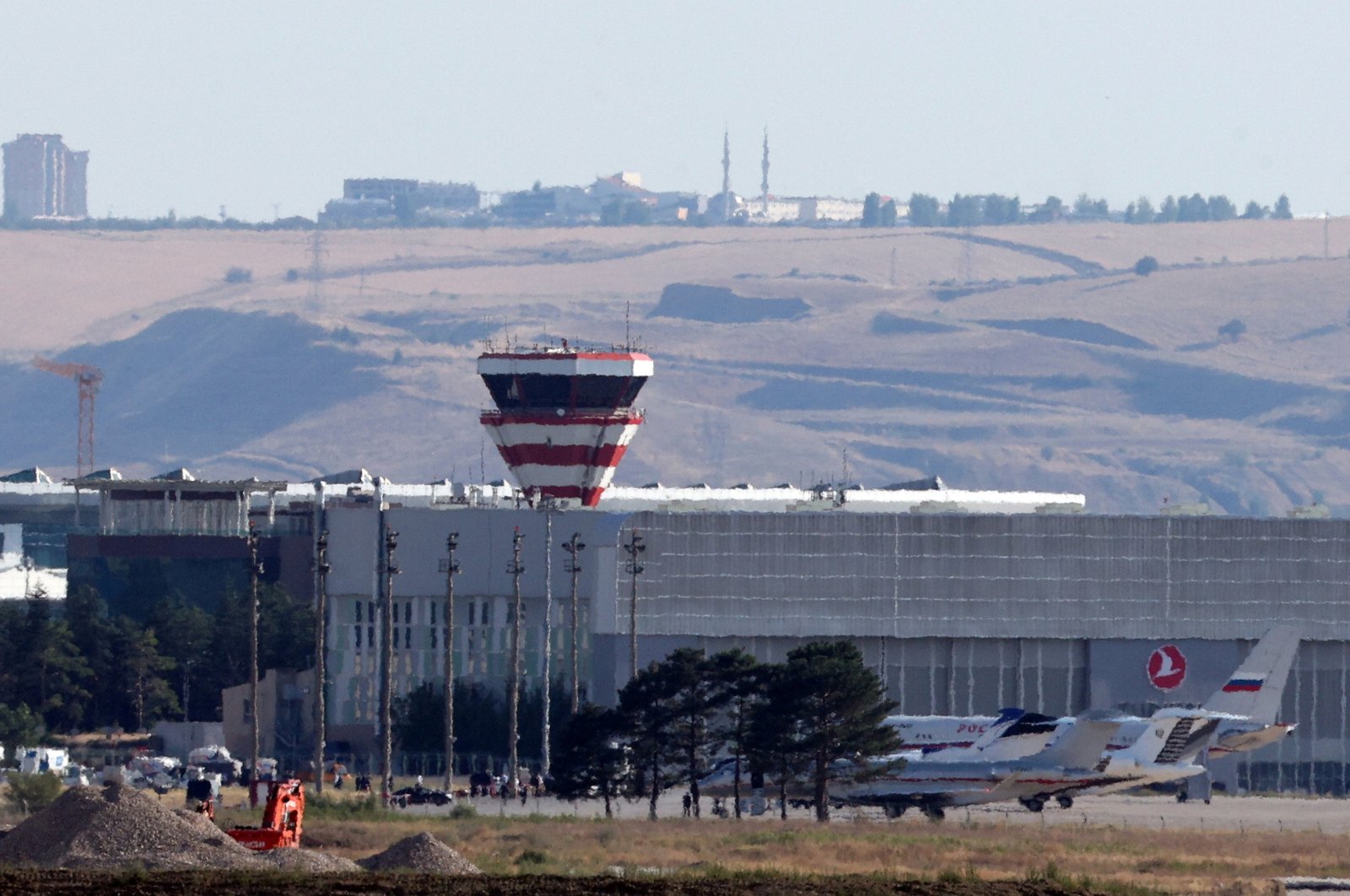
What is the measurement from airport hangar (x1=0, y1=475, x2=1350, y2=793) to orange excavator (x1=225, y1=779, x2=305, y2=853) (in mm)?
90300

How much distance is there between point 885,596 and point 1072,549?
1143 cm

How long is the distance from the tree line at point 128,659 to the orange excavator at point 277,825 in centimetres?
7249

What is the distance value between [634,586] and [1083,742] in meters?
36.4

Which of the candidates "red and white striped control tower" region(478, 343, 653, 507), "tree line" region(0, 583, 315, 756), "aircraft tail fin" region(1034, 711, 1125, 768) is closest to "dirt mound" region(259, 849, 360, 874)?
"aircraft tail fin" region(1034, 711, 1125, 768)

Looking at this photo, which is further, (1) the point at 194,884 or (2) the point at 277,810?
(2) the point at 277,810

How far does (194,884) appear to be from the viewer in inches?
2544

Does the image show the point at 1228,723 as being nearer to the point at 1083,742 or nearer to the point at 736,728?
the point at 1083,742

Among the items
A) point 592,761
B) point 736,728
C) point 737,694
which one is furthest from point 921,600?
point 592,761

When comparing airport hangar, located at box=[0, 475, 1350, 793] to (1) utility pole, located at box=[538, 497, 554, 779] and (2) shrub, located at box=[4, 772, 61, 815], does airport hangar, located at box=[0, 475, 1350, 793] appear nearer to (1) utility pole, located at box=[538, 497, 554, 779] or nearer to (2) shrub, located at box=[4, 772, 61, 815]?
(1) utility pole, located at box=[538, 497, 554, 779]

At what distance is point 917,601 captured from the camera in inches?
6850

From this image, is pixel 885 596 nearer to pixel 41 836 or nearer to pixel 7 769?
pixel 7 769

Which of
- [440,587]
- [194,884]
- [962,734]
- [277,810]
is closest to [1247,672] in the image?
[962,734]

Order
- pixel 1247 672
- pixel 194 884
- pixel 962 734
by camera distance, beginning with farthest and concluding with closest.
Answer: pixel 1247 672
pixel 962 734
pixel 194 884

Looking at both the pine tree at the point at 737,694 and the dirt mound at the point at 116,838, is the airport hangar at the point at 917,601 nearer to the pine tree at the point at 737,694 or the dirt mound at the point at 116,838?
the pine tree at the point at 737,694
